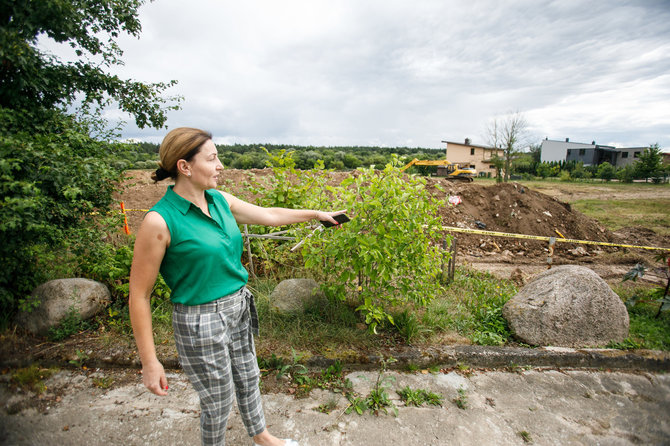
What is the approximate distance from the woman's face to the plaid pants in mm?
606

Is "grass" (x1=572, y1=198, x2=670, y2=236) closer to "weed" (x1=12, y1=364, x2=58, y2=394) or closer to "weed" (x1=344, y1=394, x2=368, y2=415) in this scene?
"weed" (x1=344, y1=394, x2=368, y2=415)

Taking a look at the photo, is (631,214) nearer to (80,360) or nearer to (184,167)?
(184,167)

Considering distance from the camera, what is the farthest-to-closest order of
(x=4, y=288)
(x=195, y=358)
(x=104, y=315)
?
1. (x=104, y=315)
2. (x=4, y=288)
3. (x=195, y=358)

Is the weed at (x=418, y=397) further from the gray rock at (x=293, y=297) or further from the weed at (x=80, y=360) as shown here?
the weed at (x=80, y=360)

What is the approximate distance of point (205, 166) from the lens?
1.55 meters

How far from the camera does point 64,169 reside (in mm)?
3117

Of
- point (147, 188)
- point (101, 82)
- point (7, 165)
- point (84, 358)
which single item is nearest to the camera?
point (7, 165)

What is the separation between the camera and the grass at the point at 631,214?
11914mm

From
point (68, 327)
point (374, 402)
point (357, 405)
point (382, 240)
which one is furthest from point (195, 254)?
point (68, 327)

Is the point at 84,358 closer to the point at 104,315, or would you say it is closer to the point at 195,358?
the point at 104,315

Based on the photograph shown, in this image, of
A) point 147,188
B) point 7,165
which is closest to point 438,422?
point 7,165

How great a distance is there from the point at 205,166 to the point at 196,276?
536 millimetres

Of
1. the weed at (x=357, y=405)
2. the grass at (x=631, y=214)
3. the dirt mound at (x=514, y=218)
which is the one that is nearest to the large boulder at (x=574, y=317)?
the weed at (x=357, y=405)

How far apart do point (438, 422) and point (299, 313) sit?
166 centimetres
